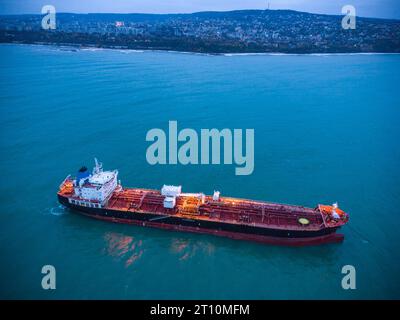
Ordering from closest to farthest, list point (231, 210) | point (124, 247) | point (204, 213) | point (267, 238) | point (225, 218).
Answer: point (124, 247) < point (267, 238) < point (225, 218) < point (204, 213) < point (231, 210)

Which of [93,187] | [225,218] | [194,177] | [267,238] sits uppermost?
[93,187]

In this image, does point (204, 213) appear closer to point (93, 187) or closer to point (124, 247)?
point (124, 247)

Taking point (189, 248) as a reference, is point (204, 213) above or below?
above

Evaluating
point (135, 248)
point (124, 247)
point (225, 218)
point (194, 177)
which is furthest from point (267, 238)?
point (124, 247)

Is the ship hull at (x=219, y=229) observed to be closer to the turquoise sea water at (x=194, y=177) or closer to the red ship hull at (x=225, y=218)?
the red ship hull at (x=225, y=218)

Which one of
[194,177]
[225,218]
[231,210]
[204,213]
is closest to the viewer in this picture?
[225,218]

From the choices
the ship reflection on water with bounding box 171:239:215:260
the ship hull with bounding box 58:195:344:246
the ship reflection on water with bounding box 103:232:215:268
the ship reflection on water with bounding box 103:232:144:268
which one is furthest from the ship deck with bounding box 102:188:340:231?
the ship reflection on water with bounding box 103:232:144:268
